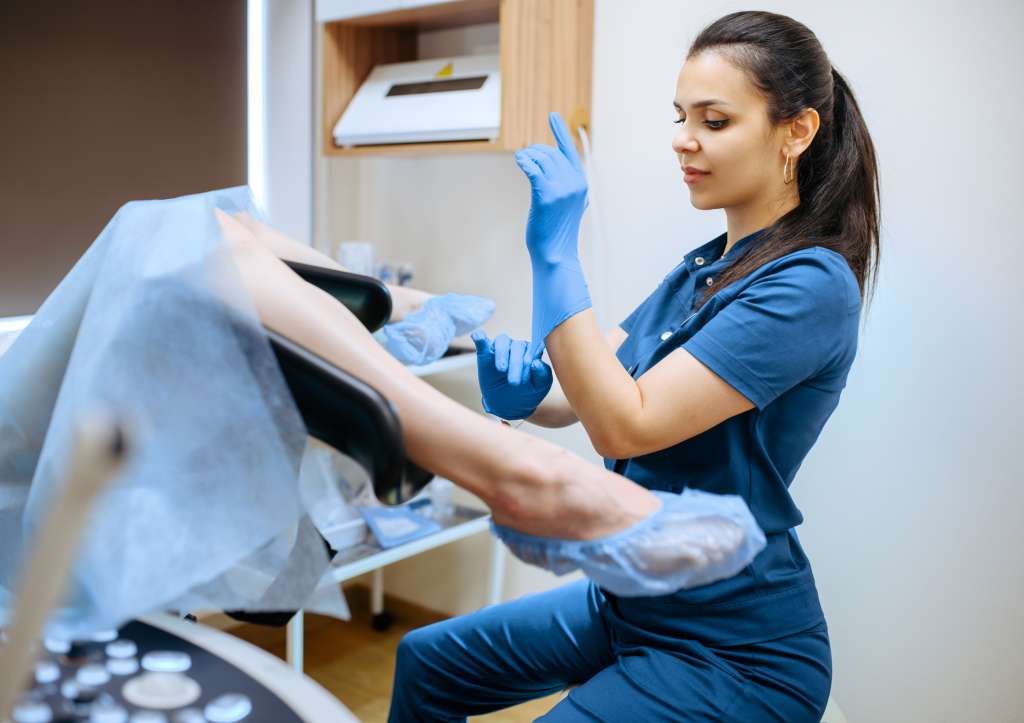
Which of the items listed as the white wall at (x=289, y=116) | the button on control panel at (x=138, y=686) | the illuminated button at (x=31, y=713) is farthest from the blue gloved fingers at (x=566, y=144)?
the white wall at (x=289, y=116)

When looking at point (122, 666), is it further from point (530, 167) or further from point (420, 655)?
point (530, 167)

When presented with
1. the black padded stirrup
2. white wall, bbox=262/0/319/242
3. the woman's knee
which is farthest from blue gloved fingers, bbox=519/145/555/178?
white wall, bbox=262/0/319/242

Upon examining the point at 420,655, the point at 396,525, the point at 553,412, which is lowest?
the point at 396,525

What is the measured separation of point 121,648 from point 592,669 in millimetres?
663

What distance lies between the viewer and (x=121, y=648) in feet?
2.90

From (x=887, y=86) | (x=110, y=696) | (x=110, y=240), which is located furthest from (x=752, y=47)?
(x=110, y=696)

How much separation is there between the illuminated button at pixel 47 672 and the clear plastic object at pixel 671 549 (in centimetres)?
45

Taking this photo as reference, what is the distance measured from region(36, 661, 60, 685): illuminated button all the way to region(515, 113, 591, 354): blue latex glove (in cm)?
67

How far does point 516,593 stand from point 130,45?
160 centimetres

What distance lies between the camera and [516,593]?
2.46m

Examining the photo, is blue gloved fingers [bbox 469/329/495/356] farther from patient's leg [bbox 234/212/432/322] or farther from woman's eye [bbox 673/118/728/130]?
woman's eye [bbox 673/118/728/130]

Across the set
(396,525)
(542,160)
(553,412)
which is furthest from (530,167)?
(396,525)

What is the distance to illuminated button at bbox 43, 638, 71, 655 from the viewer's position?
0.86 meters

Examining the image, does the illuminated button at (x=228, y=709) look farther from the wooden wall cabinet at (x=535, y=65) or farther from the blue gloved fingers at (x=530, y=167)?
the wooden wall cabinet at (x=535, y=65)
